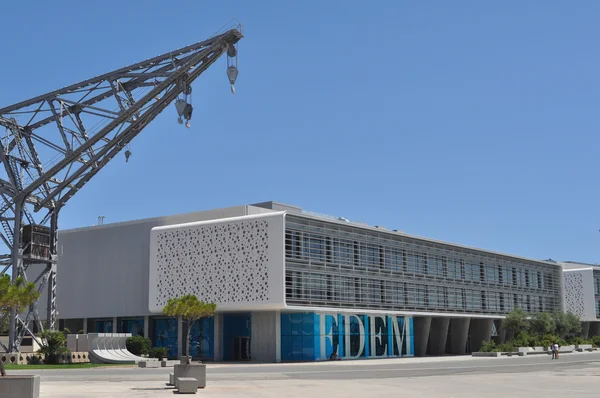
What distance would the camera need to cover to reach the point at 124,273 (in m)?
78.1

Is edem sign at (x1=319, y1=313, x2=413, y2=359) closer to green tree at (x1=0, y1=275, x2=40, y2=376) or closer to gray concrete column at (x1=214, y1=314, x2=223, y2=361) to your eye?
gray concrete column at (x1=214, y1=314, x2=223, y2=361)

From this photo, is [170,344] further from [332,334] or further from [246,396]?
[246,396]

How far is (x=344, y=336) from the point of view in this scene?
67250mm

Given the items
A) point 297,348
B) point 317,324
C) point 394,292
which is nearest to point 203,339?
point 297,348

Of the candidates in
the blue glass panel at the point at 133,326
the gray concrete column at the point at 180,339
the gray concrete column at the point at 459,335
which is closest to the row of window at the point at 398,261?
the gray concrete column at the point at 459,335

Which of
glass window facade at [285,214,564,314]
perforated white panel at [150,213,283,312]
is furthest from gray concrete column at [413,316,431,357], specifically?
perforated white panel at [150,213,283,312]

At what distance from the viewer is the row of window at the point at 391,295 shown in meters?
63.4

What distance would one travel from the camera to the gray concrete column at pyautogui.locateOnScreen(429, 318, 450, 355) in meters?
85.2

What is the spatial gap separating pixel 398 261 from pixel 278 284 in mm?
18743

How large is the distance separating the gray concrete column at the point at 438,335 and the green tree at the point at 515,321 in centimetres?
750

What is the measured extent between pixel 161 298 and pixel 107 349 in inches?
364

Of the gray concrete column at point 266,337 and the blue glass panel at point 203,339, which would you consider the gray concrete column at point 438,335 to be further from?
the blue glass panel at point 203,339

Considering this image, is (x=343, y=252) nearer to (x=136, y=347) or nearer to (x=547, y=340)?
(x=136, y=347)

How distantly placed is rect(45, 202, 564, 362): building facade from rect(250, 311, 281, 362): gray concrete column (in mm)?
99
